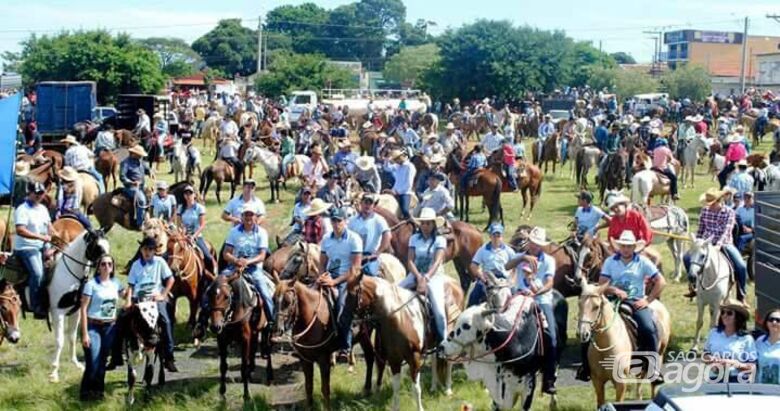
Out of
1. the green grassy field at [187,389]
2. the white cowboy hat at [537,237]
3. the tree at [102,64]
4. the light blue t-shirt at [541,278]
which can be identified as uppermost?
the tree at [102,64]

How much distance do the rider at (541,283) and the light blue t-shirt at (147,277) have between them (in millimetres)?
3677

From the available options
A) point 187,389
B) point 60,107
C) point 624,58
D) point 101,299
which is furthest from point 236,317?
point 624,58

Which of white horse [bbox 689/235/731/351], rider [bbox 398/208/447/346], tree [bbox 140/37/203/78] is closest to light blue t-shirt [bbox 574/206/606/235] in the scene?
white horse [bbox 689/235/731/351]

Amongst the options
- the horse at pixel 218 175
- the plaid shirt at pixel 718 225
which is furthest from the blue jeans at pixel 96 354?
the horse at pixel 218 175

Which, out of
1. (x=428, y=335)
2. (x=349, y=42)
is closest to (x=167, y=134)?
(x=428, y=335)

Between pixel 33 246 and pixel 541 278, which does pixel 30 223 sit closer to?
pixel 33 246

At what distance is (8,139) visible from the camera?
12.5 metres

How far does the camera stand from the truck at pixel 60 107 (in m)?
33.8

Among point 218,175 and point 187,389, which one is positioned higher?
point 218,175

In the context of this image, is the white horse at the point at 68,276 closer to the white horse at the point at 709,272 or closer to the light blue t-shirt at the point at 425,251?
the light blue t-shirt at the point at 425,251

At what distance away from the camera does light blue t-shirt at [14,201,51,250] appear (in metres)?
11.5

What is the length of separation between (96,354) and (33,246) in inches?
86.1

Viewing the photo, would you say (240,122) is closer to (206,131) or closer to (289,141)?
(206,131)

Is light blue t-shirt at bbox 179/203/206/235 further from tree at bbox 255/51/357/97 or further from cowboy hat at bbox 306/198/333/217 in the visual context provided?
tree at bbox 255/51/357/97
